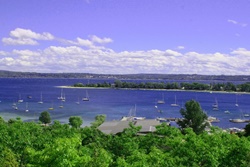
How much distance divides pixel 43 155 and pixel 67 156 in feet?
4.46

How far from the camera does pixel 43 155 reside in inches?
590

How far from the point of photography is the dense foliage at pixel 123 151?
14.8 m

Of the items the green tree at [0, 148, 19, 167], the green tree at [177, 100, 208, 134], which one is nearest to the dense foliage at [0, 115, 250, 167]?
the green tree at [0, 148, 19, 167]

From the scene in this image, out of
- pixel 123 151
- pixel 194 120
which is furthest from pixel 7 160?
pixel 194 120

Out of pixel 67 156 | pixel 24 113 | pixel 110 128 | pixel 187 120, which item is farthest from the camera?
pixel 24 113

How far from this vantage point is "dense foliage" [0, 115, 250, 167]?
14758mm

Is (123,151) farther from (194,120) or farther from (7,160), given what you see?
(194,120)

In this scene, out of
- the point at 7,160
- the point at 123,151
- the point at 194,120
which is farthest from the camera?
the point at 194,120

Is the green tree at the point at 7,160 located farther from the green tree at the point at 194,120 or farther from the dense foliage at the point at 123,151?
the green tree at the point at 194,120

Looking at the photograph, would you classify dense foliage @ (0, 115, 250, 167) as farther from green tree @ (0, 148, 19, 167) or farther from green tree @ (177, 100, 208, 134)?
green tree @ (177, 100, 208, 134)

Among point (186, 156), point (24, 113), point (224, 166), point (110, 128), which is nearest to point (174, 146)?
point (186, 156)

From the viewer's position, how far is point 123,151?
2139cm

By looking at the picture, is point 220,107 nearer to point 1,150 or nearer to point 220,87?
point 220,87

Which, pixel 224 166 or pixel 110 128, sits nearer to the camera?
pixel 224 166
